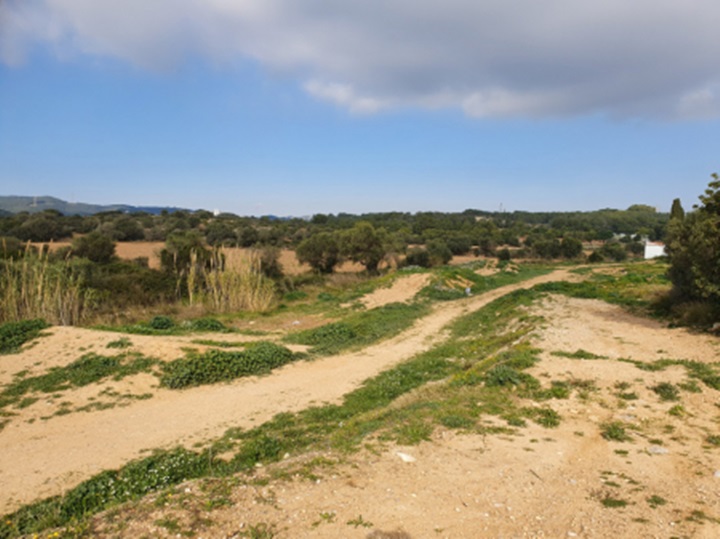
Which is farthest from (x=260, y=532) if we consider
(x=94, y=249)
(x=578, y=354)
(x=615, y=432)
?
(x=94, y=249)

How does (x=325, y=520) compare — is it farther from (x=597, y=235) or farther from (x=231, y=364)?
(x=597, y=235)

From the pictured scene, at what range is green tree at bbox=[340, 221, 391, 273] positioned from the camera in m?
31.2

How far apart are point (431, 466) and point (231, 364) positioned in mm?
6690

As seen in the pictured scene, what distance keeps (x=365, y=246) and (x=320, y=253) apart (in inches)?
145

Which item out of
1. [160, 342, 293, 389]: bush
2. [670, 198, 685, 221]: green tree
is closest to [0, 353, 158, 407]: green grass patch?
[160, 342, 293, 389]: bush

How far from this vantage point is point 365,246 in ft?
103

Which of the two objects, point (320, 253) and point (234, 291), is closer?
point (234, 291)

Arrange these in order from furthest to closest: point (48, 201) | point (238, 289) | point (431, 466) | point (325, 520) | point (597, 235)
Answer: point (48, 201), point (597, 235), point (238, 289), point (431, 466), point (325, 520)

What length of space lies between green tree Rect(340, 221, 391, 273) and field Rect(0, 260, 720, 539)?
18697mm

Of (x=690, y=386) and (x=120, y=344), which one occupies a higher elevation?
(x=690, y=386)

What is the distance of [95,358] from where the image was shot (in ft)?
31.9

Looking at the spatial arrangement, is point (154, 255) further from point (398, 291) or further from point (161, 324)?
point (398, 291)

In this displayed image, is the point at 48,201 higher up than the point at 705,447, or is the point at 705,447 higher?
the point at 48,201

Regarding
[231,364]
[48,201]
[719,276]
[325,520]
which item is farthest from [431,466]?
[48,201]
